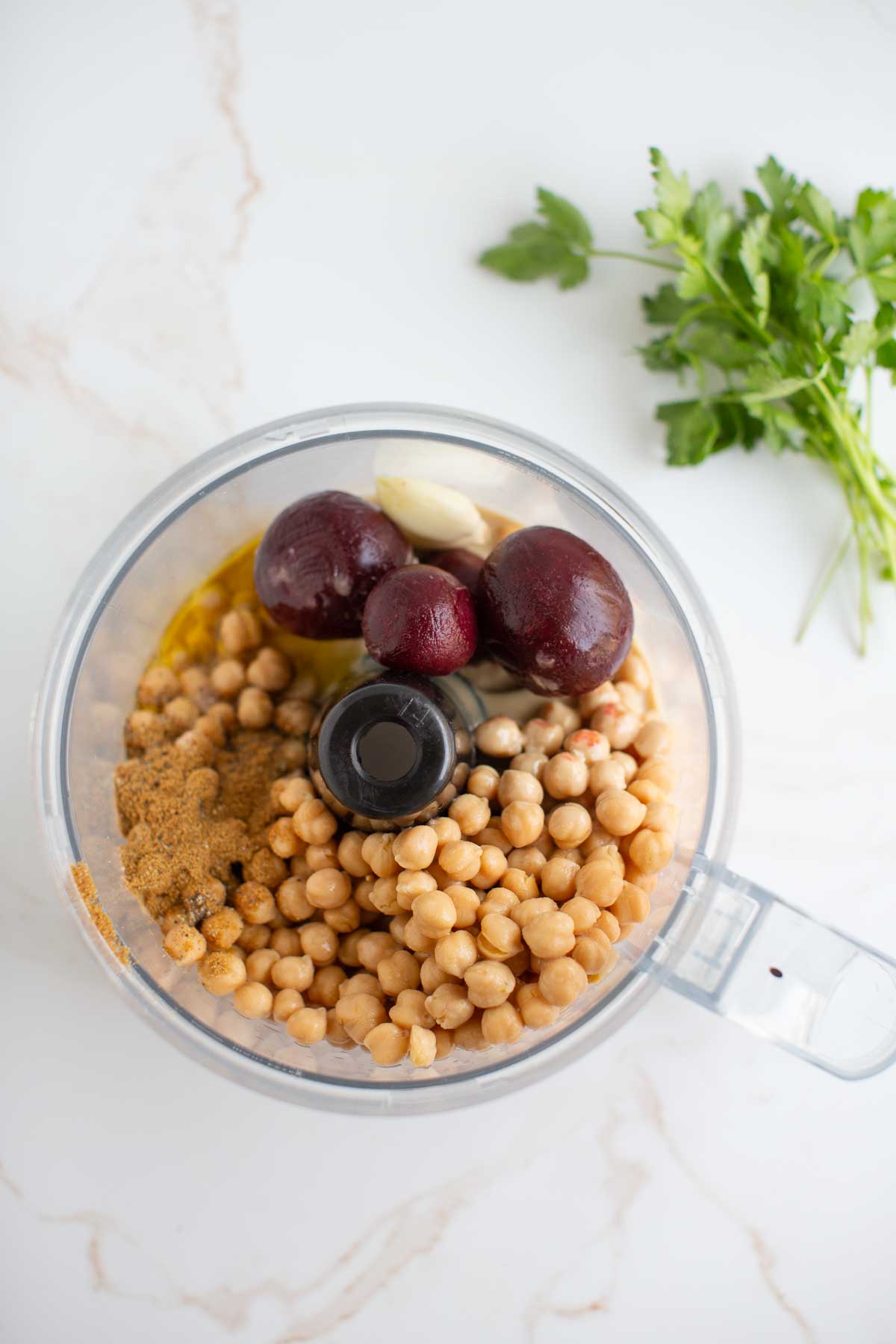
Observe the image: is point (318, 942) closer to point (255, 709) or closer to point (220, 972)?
point (220, 972)

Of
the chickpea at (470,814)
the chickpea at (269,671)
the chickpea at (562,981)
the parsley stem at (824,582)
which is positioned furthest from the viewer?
the parsley stem at (824,582)

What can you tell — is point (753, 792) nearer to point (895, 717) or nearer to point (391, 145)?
point (895, 717)

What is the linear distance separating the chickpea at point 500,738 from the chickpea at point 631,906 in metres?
0.17

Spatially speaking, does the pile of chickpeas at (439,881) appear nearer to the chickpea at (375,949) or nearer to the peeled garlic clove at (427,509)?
the chickpea at (375,949)

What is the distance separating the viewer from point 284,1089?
94 centimetres

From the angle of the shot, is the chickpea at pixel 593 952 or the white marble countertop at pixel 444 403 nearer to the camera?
the chickpea at pixel 593 952

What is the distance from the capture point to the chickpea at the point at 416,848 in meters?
0.88

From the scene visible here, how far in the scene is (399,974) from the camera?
92cm

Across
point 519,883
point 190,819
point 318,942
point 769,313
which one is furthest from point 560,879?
point 769,313

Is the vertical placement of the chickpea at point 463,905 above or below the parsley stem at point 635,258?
below

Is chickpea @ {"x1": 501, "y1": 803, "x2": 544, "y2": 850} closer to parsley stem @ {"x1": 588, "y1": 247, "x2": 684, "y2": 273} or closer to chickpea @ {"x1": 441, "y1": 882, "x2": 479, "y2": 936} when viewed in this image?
chickpea @ {"x1": 441, "y1": 882, "x2": 479, "y2": 936}

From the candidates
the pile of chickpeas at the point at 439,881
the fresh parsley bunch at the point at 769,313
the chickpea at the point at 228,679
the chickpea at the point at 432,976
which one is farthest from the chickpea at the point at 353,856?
the fresh parsley bunch at the point at 769,313

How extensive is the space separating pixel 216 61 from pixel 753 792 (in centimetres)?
103

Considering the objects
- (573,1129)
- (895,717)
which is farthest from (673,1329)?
(895,717)
